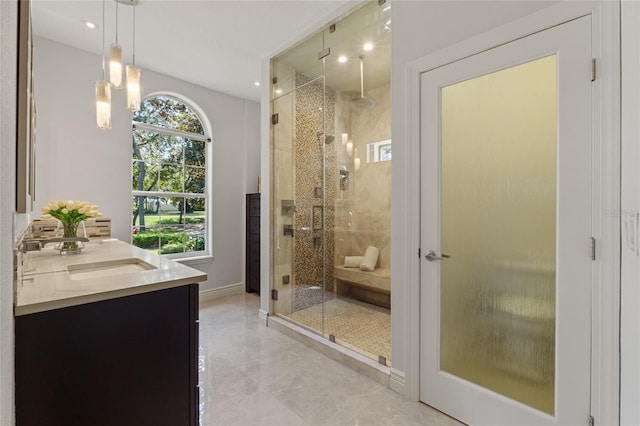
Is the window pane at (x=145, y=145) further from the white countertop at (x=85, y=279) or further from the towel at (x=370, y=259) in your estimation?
the towel at (x=370, y=259)

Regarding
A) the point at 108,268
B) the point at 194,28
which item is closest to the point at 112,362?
the point at 108,268

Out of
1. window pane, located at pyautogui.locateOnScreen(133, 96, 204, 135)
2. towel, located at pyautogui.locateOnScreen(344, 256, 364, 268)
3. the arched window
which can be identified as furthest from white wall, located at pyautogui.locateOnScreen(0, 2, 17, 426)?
window pane, located at pyautogui.locateOnScreen(133, 96, 204, 135)

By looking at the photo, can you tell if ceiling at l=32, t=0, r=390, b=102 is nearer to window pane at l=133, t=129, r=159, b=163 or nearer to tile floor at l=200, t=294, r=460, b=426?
window pane at l=133, t=129, r=159, b=163

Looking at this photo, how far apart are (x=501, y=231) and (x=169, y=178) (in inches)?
147

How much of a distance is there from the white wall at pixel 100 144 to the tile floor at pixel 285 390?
1.74 meters

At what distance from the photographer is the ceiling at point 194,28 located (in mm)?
2490

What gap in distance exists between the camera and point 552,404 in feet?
4.89

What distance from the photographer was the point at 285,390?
209 cm

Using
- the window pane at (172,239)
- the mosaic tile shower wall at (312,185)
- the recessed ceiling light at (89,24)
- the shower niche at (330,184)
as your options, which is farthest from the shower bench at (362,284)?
the recessed ceiling light at (89,24)

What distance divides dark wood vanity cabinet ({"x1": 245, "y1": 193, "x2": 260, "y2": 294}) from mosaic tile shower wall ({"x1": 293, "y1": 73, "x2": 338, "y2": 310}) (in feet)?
3.96

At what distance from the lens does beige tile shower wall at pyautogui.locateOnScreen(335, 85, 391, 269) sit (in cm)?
353

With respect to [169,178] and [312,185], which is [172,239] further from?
[312,185]

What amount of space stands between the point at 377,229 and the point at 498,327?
2.06 m

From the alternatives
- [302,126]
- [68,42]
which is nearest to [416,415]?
[302,126]
